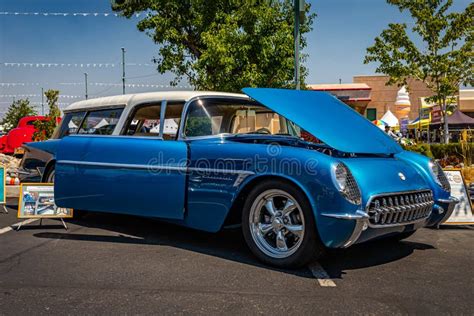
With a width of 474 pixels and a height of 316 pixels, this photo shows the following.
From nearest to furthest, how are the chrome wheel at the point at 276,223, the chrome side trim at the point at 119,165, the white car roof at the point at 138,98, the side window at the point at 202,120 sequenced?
the chrome wheel at the point at 276,223 < the chrome side trim at the point at 119,165 < the side window at the point at 202,120 < the white car roof at the point at 138,98

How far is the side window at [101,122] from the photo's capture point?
548 cm

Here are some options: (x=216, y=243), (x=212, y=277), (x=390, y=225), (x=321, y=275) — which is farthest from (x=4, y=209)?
(x=390, y=225)

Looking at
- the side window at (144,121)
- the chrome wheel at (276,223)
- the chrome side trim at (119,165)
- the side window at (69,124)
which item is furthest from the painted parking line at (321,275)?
the side window at (69,124)

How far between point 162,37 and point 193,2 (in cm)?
154

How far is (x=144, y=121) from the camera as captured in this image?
5410 mm

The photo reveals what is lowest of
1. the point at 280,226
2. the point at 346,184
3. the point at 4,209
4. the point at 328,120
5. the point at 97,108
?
the point at 4,209

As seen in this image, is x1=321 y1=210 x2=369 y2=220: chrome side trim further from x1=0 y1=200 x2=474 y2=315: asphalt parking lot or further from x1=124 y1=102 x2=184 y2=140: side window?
x1=124 y1=102 x2=184 y2=140: side window

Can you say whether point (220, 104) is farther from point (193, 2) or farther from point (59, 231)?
point (193, 2)

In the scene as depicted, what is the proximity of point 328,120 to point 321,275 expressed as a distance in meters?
1.48

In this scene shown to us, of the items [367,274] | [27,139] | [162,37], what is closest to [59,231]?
[367,274]

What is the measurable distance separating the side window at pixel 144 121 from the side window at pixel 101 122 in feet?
0.70

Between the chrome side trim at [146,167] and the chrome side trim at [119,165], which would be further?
the chrome side trim at [119,165]

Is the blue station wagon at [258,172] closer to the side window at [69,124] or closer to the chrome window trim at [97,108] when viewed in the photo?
the chrome window trim at [97,108]

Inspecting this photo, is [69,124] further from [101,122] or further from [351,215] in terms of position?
[351,215]
